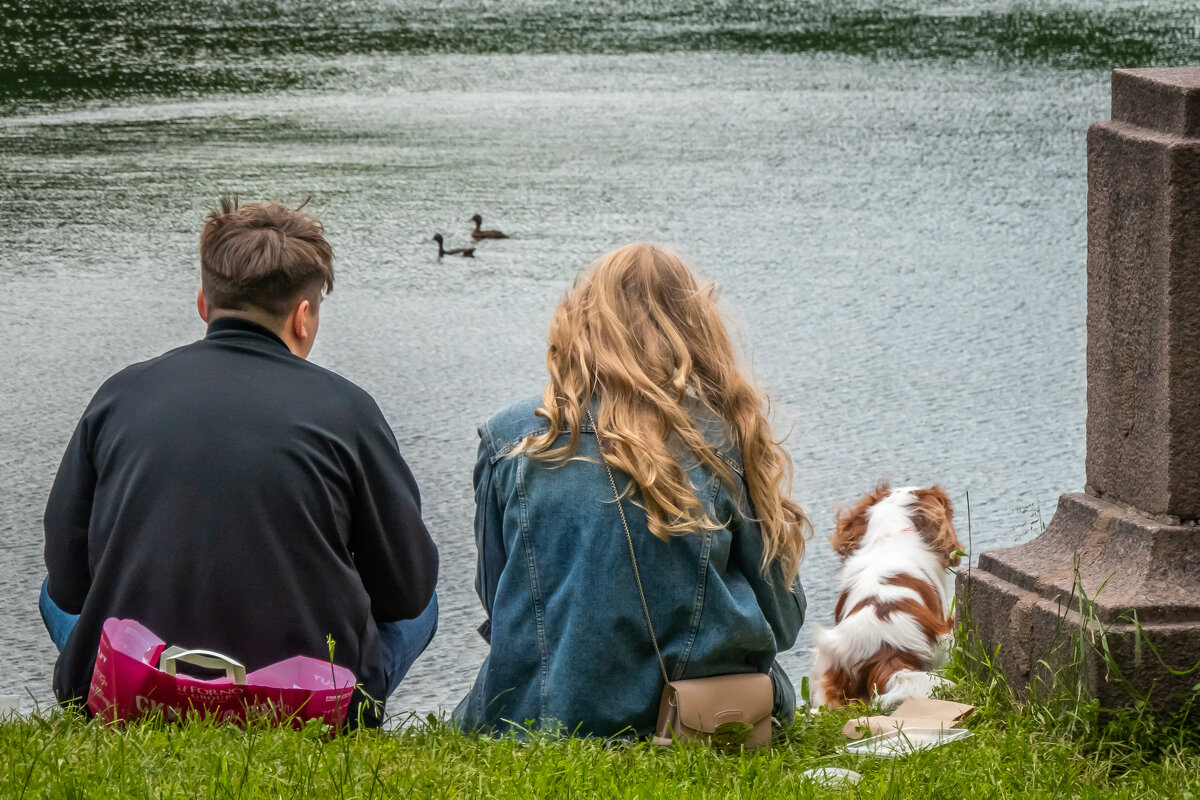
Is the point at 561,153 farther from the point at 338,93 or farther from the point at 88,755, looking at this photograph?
the point at 88,755

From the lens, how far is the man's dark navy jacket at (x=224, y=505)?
313cm

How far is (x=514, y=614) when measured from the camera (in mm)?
3354

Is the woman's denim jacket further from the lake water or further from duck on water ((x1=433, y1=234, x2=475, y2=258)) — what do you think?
duck on water ((x1=433, y1=234, x2=475, y2=258))

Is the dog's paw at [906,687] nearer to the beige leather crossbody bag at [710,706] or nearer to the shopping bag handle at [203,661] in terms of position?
the beige leather crossbody bag at [710,706]

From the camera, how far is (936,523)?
482 cm

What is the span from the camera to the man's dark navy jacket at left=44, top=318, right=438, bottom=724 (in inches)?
123

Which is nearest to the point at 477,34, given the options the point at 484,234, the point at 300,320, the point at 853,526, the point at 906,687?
the point at 484,234

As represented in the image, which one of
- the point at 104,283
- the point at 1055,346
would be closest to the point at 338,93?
the point at 104,283

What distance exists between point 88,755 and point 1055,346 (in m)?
6.34

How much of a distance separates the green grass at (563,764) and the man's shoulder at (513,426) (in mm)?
674

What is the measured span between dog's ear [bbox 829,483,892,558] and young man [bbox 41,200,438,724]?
1.95 metres

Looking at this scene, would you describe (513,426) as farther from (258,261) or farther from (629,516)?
(258,261)

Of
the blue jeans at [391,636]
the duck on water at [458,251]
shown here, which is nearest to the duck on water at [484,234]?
the duck on water at [458,251]

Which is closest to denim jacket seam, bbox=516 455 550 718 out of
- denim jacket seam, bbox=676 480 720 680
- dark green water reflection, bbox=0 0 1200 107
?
denim jacket seam, bbox=676 480 720 680
